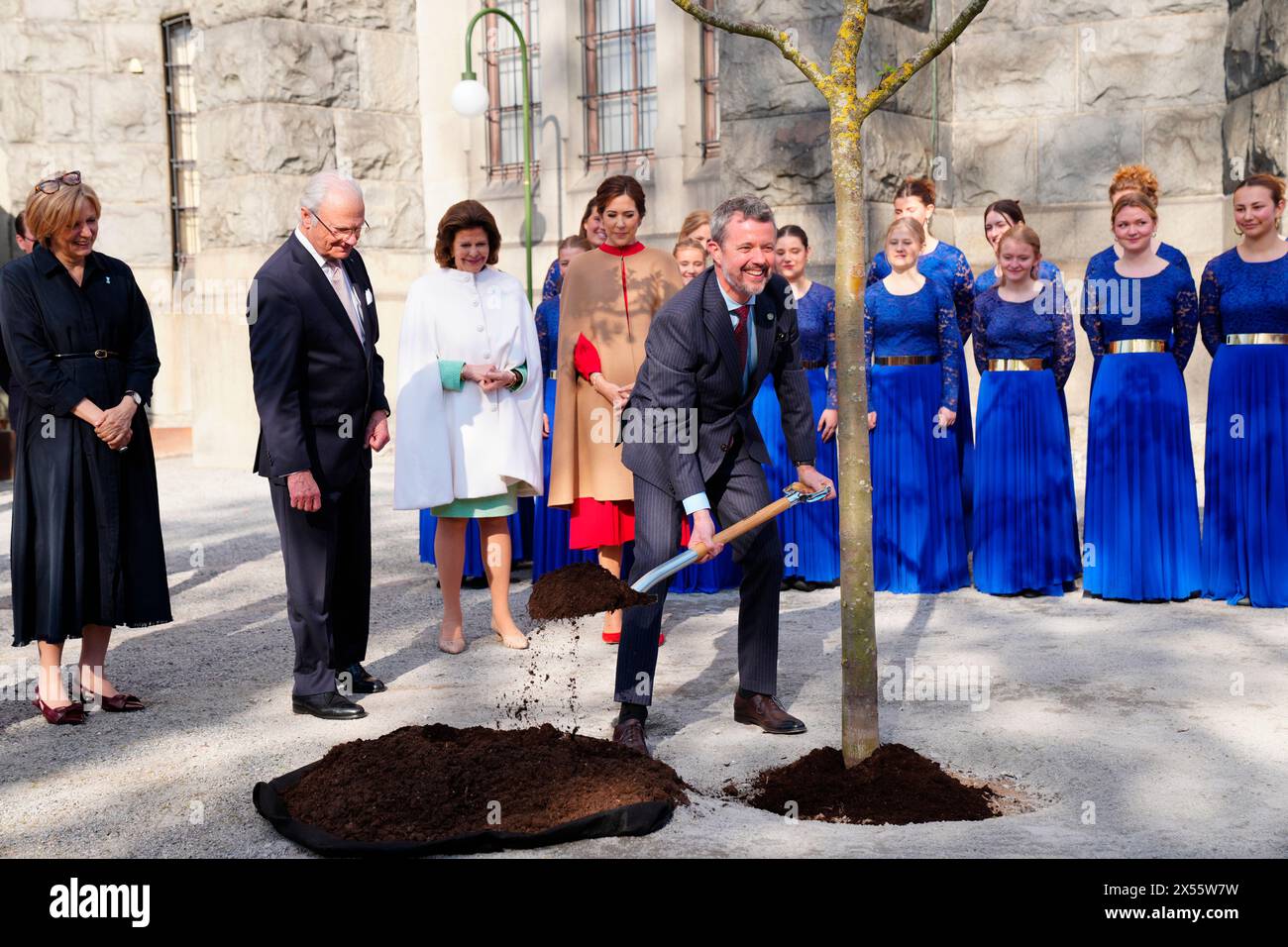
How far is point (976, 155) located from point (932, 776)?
28.3 feet

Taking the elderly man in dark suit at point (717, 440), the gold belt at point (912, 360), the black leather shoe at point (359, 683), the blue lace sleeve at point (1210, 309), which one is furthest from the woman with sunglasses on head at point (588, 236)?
the blue lace sleeve at point (1210, 309)

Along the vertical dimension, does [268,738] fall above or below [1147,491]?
below

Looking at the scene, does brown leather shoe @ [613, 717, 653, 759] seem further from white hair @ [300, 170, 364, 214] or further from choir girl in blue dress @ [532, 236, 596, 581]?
choir girl in blue dress @ [532, 236, 596, 581]

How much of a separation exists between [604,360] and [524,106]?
833cm

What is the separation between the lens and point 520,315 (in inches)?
291

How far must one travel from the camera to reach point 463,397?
7.33 m

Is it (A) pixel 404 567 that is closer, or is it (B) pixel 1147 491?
(B) pixel 1147 491

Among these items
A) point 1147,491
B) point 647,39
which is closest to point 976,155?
point 647,39

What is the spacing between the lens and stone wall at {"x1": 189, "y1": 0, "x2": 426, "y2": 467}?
1459 cm

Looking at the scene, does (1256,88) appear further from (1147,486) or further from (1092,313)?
(1147,486)

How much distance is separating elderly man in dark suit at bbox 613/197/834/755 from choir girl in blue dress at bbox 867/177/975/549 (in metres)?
3.19

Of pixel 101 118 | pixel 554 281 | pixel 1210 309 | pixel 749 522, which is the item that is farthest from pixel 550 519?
pixel 101 118

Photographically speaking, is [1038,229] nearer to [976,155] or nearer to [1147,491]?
[976,155]

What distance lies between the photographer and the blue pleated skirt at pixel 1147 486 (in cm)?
805
